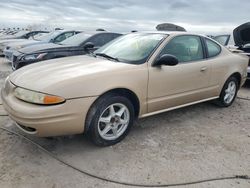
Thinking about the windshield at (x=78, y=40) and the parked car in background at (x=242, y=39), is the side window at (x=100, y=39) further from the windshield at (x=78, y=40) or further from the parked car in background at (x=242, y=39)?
the parked car in background at (x=242, y=39)

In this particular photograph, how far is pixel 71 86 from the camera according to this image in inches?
121

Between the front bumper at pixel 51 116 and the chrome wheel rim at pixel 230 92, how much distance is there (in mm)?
3138

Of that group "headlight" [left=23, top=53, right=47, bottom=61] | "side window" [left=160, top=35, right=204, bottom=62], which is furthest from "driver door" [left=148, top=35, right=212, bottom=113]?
"headlight" [left=23, top=53, right=47, bottom=61]

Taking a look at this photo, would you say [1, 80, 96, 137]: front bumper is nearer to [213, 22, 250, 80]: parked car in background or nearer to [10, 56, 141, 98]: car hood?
[10, 56, 141, 98]: car hood

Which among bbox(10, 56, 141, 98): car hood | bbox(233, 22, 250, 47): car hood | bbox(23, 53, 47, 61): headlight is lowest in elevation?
bbox(23, 53, 47, 61): headlight

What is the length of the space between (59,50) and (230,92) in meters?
4.33

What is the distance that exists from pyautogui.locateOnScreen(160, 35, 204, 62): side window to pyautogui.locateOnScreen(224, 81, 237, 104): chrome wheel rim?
110 centimetres

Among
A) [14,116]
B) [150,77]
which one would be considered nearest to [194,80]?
[150,77]

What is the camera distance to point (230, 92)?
17.6 ft

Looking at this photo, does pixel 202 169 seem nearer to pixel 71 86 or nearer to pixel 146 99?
pixel 146 99

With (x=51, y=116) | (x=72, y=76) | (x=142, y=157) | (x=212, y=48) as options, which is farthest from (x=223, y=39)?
(x=51, y=116)

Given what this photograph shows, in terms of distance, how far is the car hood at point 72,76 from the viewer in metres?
3.07

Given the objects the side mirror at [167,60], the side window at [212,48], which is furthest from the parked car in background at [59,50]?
the side mirror at [167,60]

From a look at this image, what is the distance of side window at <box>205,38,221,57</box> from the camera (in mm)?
4809
